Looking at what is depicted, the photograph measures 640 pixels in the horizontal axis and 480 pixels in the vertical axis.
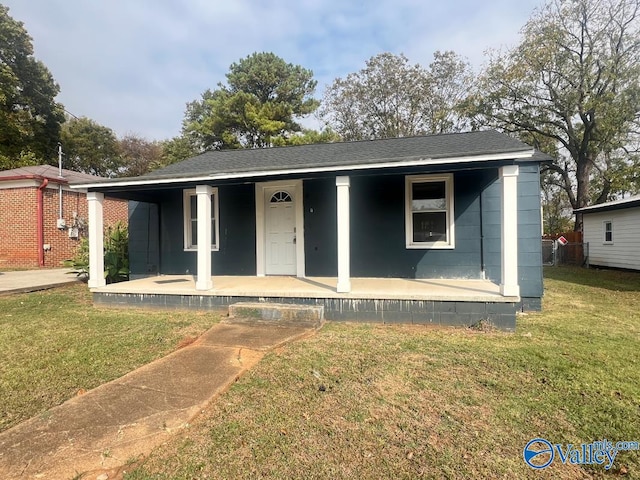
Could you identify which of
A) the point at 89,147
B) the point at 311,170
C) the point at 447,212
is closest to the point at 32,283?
the point at 311,170

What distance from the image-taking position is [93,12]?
30.7 ft

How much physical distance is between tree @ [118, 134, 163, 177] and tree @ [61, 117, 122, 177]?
2.69 ft

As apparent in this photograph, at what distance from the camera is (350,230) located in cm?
698

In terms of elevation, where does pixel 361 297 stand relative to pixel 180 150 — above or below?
below

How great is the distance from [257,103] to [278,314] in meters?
17.6

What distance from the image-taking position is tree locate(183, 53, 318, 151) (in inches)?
761

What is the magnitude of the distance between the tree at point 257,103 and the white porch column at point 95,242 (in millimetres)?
13553

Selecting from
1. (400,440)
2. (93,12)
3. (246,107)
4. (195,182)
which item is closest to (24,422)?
(400,440)

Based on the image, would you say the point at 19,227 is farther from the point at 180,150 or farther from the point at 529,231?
the point at 529,231

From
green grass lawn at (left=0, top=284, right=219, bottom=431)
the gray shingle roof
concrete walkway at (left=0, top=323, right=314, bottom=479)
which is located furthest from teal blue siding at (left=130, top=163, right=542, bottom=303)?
concrete walkway at (left=0, top=323, right=314, bottom=479)

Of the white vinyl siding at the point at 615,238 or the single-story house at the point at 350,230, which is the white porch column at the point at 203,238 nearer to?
the single-story house at the point at 350,230

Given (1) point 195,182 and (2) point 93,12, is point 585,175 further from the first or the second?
(2) point 93,12

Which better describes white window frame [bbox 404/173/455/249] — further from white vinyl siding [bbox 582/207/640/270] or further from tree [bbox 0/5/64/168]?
→ tree [bbox 0/5/64/168]

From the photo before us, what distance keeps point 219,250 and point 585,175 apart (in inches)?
772
